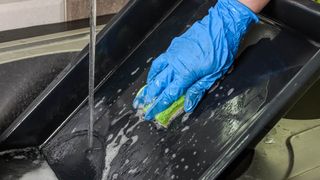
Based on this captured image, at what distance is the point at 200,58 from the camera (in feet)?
3.66

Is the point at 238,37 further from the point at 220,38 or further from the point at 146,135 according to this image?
the point at 146,135

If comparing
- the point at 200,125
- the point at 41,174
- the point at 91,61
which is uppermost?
the point at 91,61

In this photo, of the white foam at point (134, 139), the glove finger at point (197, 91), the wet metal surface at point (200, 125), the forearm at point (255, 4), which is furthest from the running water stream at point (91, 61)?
the forearm at point (255, 4)

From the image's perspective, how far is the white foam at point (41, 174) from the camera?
A: 4.05 feet

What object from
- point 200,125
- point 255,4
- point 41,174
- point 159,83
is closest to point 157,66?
point 159,83

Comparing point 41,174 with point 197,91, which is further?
point 41,174

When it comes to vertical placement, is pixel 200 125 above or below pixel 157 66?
below

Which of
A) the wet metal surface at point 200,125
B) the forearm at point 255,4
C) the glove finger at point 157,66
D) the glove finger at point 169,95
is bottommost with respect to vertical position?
the wet metal surface at point 200,125

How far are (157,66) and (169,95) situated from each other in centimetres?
11

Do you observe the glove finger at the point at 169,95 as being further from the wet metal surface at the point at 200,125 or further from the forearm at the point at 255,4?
the forearm at the point at 255,4

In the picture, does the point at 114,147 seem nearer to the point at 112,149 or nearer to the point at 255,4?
the point at 112,149

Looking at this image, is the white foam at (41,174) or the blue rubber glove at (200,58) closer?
the blue rubber glove at (200,58)

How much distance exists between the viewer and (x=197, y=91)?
114 centimetres

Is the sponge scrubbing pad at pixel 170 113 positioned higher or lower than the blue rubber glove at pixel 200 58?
lower
